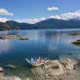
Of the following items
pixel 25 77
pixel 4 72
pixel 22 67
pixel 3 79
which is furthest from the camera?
pixel 22 67

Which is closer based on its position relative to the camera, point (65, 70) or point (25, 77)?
point (25, 77)

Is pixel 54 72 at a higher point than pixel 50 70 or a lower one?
lower

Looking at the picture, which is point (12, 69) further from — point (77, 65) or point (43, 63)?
point (77, 65)

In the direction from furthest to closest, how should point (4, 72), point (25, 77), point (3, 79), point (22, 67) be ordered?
point (22, 67) → point (4, 72) → point (25, 77) → point (3, 79)

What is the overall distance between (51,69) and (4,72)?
30.0 feet

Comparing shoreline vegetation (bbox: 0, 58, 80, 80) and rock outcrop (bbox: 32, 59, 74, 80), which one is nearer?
shoreline vegetation (bbox: 0, 58, 80, 80)

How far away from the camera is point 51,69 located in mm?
38469

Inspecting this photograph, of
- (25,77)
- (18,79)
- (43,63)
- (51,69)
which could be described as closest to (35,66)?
(43,63)

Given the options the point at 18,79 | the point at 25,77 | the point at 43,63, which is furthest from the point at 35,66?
the point at 18,79

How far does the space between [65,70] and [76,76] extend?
4.36 metres

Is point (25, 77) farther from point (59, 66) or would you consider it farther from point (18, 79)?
point (59, 66)

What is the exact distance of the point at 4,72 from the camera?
37781 mm

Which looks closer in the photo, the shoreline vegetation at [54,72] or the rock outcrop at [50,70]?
the shoreline vegetation at [54,72]

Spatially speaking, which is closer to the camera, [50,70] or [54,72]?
[54,72]
